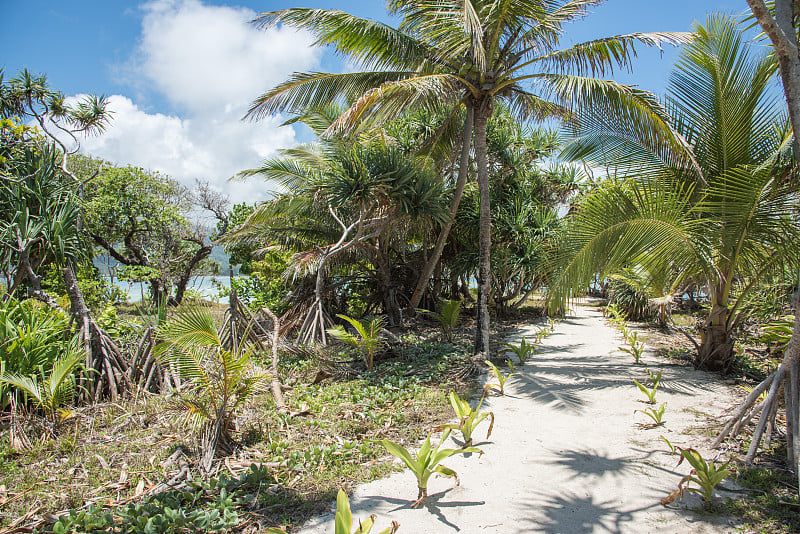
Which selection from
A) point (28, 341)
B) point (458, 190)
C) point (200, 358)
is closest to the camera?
point (200, 358)

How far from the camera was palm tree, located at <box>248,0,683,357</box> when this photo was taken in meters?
6.11

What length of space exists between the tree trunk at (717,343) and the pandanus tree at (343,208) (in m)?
4.51

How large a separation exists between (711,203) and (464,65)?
396 cm

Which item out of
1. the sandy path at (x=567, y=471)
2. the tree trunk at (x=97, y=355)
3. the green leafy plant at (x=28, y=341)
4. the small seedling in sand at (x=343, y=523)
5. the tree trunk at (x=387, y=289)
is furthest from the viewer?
the tree trunk at (x=387, y=289)

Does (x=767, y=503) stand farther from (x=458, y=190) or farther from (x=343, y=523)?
(x=458, y=190)

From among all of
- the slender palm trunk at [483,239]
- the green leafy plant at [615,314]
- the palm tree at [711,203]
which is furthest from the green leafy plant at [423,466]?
the green leafy plant at [615,314]

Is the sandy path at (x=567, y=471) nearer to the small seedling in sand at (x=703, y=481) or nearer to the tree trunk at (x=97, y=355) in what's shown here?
the small seedling in sand at (x=703, y=481)

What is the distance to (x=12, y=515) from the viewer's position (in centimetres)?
290

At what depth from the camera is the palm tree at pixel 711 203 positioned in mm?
4719

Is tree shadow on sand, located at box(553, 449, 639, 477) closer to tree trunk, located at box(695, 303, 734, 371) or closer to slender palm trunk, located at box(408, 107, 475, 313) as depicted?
tree trunk, located at box(695, 303, 734, 371)

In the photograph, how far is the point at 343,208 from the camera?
9.36m

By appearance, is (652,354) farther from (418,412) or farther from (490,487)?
(490,487)

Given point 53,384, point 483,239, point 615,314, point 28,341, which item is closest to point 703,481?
Answer: point 483,239

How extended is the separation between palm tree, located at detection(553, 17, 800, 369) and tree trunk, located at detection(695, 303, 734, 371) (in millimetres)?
12
